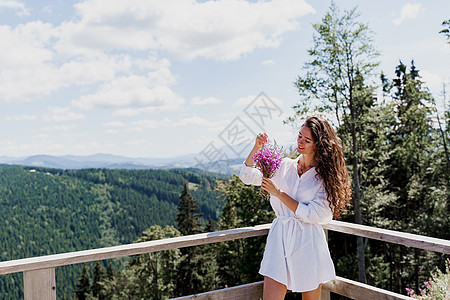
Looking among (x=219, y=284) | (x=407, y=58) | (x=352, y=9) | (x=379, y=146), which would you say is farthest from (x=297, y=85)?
(x=219, y=284)

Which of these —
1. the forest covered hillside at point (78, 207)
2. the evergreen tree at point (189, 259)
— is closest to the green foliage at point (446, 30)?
the evergreen tree at point (189, 259)

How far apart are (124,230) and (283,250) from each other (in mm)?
70207

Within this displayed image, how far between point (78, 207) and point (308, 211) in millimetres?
81283

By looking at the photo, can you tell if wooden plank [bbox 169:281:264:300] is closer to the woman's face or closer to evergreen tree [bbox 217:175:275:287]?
the woman's face

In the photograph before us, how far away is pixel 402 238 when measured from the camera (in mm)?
2000

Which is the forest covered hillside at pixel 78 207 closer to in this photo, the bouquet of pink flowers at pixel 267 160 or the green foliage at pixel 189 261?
the green foliage at pixel 189 261

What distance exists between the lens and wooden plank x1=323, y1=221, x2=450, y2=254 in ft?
5.95

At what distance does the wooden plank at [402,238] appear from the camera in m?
1.81

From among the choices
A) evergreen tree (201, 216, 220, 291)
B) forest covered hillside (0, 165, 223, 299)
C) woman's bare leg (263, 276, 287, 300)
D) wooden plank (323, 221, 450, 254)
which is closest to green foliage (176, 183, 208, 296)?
evergreen tree (201, 216, 220, 291)

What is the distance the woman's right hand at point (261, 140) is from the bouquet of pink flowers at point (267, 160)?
2 cm

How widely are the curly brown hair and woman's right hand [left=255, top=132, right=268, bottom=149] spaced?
25cm

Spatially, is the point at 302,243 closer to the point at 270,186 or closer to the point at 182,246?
the point at 270,186

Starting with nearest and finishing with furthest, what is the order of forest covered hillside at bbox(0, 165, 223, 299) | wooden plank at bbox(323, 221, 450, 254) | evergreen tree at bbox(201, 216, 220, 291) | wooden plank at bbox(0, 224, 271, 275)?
1. wooden plank at bbox(0, 224, 271, 275)
2. wooden plank at bbox(323, 221, 450, 254)
3. evergreen tree at bbox(201, 216, 220, 291)
4. forest covered hillside at bbox(0, 165, 223, 299)

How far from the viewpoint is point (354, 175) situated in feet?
37.8
